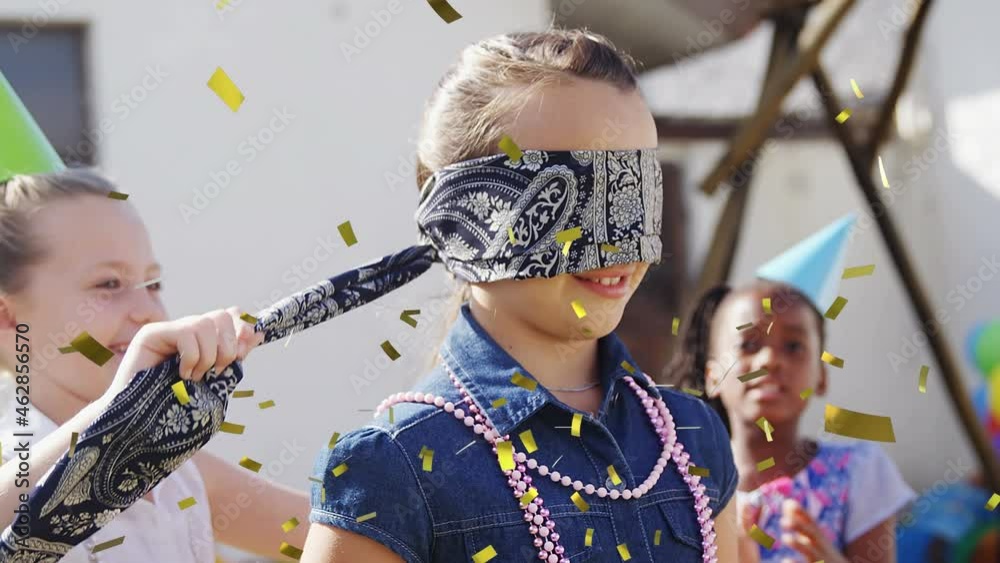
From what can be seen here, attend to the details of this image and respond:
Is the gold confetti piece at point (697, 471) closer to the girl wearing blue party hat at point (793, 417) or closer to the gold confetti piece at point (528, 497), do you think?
the gold confetti piece at point (528, 497)

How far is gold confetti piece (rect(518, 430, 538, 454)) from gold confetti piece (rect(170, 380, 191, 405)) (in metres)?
0.39

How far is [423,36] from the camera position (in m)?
A: 4.55

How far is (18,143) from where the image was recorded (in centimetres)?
179

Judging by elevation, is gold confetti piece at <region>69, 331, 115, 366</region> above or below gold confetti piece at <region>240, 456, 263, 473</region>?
above

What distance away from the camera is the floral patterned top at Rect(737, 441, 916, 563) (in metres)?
2.42

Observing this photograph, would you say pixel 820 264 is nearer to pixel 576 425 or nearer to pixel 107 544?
pixel 576 425

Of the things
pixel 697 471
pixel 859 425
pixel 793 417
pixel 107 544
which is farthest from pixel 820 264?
pixel 107 544

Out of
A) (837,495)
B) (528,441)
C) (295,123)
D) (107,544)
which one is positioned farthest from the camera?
(295,123)

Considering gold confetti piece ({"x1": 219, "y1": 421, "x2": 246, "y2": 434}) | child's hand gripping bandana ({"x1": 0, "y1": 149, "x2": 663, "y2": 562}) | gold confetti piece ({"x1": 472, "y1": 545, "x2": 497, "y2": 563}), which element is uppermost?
child's hand gripping bandana ({"x1": 0, "y1": 149, "x2": 663, "y2": 562})

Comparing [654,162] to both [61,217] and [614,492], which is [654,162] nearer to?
[614,492]

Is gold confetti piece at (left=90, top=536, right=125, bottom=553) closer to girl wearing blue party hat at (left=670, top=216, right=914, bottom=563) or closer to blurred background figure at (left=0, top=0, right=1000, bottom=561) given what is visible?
girl wearing blue party hat at (left=670, top=216, right=914, bottom=563)

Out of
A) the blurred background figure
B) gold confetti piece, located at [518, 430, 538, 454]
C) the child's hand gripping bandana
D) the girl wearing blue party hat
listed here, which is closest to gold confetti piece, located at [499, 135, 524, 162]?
the child's hand gripping bandana

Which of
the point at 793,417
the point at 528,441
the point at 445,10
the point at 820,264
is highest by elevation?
the point at 445,10

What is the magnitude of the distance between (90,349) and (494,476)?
0.53m
